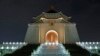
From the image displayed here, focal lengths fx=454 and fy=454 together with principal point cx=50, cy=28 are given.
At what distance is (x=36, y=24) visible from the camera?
55.5m

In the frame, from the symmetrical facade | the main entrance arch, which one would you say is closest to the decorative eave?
the symmetrical facade

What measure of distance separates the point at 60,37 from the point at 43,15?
3547mm

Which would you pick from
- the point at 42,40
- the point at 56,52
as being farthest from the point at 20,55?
the point at 42,40

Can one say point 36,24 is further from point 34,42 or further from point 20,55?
point 20,55

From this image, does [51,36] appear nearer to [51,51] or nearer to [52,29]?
[52,29]

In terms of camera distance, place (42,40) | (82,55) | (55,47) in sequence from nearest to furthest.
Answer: (82,55) → (55,47) → (42,40)

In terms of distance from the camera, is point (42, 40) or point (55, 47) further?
point (42, 40)

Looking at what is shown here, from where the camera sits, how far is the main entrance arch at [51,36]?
54.8 metres

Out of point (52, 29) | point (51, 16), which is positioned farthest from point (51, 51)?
point (51, 16)

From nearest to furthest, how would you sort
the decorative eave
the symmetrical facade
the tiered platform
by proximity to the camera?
the tiered platform → the symmetrical facade → the decorative eave

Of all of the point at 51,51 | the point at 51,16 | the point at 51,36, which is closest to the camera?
the point at 51,51

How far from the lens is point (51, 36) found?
181 feet

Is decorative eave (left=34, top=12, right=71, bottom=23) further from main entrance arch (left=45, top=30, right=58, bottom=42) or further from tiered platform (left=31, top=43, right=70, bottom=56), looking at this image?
tiered platform (left=31, top=43, right=70, bottom=56)

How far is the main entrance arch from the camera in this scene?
54812 millimetres
